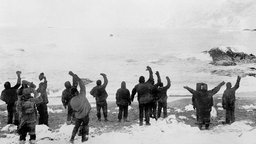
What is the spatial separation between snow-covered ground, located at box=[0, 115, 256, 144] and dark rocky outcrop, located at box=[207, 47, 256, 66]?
32.4 meters

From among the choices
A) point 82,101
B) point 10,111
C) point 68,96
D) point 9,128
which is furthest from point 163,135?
point 10,111

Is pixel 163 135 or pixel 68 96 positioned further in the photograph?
pixel 68 96

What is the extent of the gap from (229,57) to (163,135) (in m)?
36.7

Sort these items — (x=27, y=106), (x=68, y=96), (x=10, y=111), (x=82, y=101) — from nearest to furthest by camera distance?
(x=27, y=106) < (x=82, y=101) < (x=68, y=96) < (x=10, y=111)

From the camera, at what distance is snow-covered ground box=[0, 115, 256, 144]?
899 cm

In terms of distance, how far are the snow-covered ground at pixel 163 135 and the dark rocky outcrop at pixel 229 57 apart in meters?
32.4

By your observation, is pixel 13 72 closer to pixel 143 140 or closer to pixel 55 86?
pixel 55 86

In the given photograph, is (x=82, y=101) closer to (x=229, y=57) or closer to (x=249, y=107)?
(x=249, y=107)

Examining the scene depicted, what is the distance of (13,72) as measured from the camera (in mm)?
38438

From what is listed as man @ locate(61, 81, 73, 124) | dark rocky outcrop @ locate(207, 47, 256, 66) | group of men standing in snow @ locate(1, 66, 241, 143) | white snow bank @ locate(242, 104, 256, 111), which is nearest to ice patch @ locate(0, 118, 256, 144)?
group of men standing in snow @ locate(1, 66, 241, 143)

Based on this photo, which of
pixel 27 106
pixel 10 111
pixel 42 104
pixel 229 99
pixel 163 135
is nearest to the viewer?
pixel 27 106

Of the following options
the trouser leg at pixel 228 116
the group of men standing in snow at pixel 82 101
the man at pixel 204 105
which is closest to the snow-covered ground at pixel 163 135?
the man at pixel 204 105

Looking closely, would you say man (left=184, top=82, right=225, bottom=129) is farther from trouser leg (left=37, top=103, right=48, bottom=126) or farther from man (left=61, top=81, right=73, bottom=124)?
trouser leg (left=37, top=103, right=48, bottom=126)

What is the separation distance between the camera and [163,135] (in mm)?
9414
